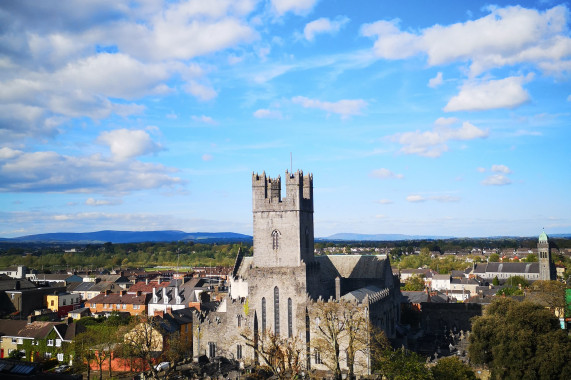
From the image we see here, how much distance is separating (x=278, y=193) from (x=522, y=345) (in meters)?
28.3

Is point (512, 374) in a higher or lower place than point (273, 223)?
lower

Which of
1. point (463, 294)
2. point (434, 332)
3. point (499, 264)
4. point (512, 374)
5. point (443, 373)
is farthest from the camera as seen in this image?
point (499, 264)

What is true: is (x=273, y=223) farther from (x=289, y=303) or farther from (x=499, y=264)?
(x=499, y=264)

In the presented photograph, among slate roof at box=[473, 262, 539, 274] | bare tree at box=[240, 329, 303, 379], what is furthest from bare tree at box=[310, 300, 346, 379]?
slate roof at box=[473, 262, 539, 274]

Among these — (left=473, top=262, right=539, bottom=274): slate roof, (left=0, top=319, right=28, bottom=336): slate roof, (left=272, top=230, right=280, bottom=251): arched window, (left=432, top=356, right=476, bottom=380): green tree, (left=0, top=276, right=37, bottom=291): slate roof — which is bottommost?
(left=473, top=262, right=539, bottom=274): slate roof

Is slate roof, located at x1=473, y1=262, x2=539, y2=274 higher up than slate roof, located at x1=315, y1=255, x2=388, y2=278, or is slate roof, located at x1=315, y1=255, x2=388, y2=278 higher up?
slate roof, located at x1=315, y1=255, x2=388, y2=278

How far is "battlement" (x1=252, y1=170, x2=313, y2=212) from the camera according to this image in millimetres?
54906

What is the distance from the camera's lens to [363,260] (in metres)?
65.2

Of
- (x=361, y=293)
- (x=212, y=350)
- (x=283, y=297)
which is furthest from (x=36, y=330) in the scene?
(x=361, y=293)

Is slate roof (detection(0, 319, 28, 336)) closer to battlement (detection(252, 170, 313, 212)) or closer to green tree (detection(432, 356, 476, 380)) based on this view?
battlement (detection(252, 170, 313, 212))

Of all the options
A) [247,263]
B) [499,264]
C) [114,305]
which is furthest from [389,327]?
[499,264]

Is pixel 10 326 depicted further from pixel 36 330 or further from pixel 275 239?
pixel 275 239

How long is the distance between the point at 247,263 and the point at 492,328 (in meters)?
34.0

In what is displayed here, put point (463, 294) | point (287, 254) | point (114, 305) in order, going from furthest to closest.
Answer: point (463, 294) → point (114, 305) → point (287, 254)
